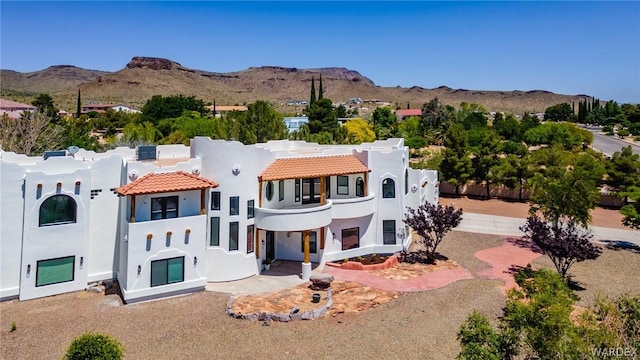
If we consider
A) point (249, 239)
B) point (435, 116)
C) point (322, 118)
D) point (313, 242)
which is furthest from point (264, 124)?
point (435, 116)

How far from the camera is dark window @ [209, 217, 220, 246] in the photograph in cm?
2222

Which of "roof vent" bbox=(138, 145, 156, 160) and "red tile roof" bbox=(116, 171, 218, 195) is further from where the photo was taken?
"roof vent" bbox=(138, 145, 156, 160)

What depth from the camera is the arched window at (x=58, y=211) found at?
19.4 m

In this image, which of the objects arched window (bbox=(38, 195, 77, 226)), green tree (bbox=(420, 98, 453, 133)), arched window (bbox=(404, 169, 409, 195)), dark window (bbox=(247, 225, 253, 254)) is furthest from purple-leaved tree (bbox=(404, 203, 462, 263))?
green tree (bbox=(420, 98, 453, 133))

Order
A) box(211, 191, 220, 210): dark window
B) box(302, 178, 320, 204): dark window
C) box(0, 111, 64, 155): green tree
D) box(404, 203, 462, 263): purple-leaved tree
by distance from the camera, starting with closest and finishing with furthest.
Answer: box(211, 191, 220, 210): dark window
box(404, 203, 462, 263): purple-leaved tree
box(302, 178, 320, 204): dark window
box(0, 111, 64, 155): green tree

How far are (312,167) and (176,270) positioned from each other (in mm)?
9855

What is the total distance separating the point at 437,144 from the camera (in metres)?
88.2

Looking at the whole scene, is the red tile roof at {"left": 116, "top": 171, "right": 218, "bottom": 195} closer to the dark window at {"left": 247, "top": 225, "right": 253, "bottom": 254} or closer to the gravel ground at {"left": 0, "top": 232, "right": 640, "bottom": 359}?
the dark window at {"left": 247, "top": 225, "right": 253, "bottom": 254}

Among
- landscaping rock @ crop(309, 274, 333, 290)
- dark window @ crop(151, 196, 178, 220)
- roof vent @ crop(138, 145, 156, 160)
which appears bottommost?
landscaping rock @ crop(309, 274, 333, 290)

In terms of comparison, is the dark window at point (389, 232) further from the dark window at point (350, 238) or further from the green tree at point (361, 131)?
the green tree at point (361, 131)

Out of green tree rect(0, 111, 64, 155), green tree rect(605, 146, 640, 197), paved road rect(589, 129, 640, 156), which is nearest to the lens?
green tree rect(0, 111, 64, 155)

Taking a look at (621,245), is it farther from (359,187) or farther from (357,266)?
(357,266)

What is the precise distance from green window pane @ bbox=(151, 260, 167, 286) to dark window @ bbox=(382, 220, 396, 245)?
46.6 feet

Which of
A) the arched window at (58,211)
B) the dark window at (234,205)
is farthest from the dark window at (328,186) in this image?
the arched window at (58,211)
